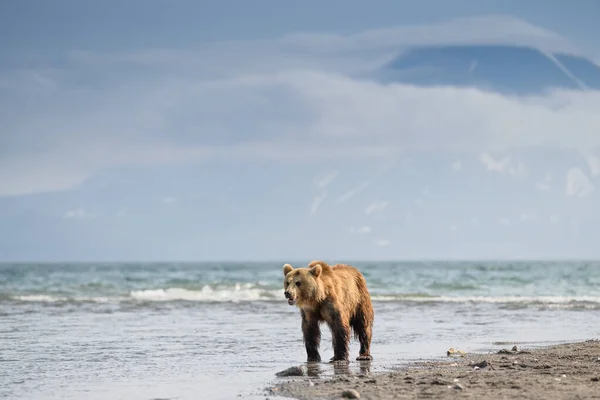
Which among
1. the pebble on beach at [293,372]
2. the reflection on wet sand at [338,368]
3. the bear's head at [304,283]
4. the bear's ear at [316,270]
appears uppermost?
the bear's ear at [316,270]

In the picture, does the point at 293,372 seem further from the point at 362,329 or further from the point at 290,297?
the point at 362,329

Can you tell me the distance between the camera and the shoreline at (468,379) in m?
8.27

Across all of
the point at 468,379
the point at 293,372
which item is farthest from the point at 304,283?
the point at 468,379

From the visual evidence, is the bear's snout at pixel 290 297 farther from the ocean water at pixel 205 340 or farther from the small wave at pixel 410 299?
the small wave at pixel 410 299

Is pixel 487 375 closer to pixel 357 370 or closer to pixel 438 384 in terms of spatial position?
pixel 438 384

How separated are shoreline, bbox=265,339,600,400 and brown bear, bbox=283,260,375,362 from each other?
526mm

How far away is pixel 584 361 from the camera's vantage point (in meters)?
10.7

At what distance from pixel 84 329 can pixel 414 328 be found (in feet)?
22.5

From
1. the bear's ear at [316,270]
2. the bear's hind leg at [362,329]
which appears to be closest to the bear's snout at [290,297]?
the bear's ear at [316,270]

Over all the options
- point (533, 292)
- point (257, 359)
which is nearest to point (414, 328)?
point (257, 359)

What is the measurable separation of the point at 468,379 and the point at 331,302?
2.60 metres

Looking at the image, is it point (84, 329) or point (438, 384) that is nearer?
point (438, 384)

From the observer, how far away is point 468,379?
9.19 meters

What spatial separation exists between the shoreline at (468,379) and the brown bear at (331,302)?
53cm
